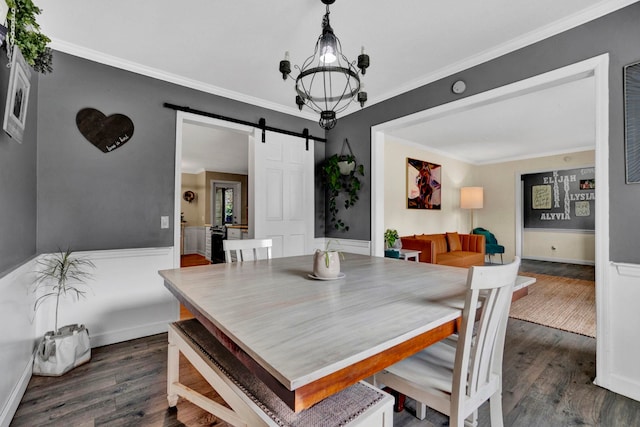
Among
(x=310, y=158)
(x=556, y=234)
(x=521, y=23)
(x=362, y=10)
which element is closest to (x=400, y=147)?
(x=310, y=158)

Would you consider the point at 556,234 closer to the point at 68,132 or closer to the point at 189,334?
the point at 189,334

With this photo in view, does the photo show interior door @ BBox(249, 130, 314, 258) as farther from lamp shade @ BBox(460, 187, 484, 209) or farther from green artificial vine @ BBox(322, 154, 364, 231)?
lamp shade @ BBox(460, 187, 484, 209)

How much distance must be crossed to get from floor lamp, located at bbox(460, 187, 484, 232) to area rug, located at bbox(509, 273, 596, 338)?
7.33 ft

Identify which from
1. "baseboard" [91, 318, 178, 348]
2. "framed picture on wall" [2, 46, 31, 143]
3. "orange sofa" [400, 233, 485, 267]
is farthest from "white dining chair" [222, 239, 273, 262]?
"orange sofa" [400, 233, 485, 267]

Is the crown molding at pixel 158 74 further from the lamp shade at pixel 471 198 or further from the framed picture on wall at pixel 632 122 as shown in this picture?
the lamp shade at pixel 471 198

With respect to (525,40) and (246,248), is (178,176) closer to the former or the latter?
(246,248)

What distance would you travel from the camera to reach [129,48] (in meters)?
2.40

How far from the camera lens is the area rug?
2922mm

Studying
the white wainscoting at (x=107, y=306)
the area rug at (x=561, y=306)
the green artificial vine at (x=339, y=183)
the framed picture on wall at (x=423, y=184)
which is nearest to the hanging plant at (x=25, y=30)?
the white wainscoting at (x=107, y=306)

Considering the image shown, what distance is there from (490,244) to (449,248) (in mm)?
1507

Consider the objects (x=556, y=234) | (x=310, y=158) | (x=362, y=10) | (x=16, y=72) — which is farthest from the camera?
(x=556, y=234)

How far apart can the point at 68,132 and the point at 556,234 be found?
8.45 metres

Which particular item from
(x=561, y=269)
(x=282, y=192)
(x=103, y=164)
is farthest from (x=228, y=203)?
(x=561, y=269)

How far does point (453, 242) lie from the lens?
5633 millimetres
